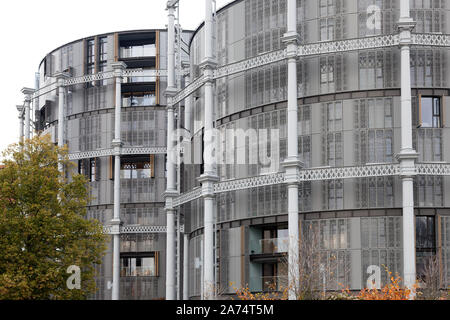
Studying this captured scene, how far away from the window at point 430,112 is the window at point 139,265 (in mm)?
34670

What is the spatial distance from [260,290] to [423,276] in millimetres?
10877

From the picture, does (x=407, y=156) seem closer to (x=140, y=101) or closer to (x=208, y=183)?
(x=208, y=183)

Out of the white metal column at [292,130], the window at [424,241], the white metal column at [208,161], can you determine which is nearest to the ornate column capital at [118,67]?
the white metal column at [208,161]

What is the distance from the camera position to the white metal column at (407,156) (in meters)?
44.2

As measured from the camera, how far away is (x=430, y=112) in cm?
4750

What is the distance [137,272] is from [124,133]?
45.3ft

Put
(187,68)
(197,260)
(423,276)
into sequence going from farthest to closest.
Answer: (187,68) < (197,260) < (423,276)

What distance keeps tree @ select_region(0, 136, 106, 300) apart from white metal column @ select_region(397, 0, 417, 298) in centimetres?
1991

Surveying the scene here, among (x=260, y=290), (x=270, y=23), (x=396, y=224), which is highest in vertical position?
(x=270, y=23)

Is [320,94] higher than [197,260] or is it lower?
higher

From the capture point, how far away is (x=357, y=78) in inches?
1896

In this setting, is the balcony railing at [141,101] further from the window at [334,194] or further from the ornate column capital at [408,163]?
the ornate column capital at [408,163]
